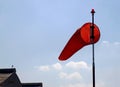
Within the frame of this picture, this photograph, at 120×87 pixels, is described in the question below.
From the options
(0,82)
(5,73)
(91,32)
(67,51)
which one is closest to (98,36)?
(91,32)

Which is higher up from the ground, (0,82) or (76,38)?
(76,38)

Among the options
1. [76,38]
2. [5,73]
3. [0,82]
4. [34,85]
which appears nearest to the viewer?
[76,38]

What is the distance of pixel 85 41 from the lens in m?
7.17

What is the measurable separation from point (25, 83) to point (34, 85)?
1639mm

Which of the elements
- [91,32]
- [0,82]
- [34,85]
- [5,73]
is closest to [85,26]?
[91,32]

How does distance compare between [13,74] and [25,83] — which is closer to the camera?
[13,74]

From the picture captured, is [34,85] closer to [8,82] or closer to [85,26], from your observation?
[8,82]

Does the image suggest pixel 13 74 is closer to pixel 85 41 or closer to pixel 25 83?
pixel 25 83

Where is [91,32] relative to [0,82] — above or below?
above

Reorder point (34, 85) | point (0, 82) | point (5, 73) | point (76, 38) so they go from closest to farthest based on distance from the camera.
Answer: point (76, 38), point (0, 82), point (5, 73), point (34, 85)

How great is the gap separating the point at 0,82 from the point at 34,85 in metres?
12.2

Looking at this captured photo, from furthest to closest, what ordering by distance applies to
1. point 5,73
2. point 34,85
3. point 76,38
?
point 34,85
point 5,73
point 76,38

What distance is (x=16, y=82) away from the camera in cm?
4466

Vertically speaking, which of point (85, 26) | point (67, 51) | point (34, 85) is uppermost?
point (85, 26)
